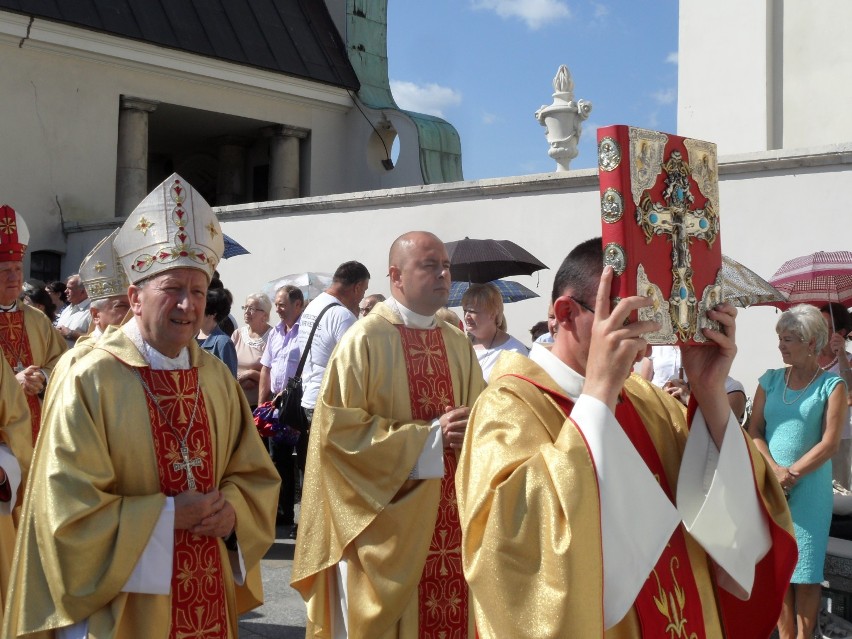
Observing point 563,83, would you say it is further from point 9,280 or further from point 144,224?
point 144,224

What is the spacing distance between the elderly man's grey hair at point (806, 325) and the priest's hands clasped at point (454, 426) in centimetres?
190

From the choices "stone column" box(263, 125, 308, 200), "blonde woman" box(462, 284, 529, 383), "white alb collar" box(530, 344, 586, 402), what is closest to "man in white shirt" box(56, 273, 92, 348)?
"blonde woman" box(462, 284, 529, 383)

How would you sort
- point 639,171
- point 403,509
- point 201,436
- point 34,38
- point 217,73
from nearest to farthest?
point 639,171 → point 201,436 → point 403,509 → point 34,38 → point 217,73

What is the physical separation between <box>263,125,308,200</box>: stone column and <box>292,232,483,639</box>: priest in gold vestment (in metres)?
15.9

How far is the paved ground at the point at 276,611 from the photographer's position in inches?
223

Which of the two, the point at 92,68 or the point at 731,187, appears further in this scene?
the point at 92,68

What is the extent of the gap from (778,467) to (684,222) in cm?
334

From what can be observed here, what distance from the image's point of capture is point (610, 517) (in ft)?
7.62

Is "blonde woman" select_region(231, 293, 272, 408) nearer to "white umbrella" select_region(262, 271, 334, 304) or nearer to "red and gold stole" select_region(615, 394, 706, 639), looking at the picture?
"white umbrella" select_region(262, 271, 334, 304)

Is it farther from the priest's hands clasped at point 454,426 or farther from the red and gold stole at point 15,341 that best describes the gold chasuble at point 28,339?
the priest's hands clasped at point 454,426

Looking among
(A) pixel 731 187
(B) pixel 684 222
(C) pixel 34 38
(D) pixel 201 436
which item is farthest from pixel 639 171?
(C) pixel 34 38

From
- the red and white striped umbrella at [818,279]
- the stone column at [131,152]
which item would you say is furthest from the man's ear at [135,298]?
the stone column at [131,152]

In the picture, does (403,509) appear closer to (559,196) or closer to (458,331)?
(458,331)

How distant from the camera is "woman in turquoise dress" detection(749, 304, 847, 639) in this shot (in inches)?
206
